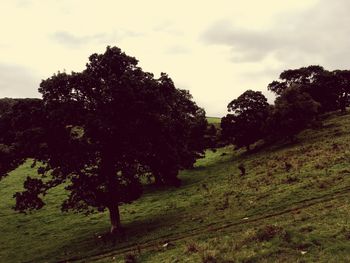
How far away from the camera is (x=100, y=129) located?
107 ft

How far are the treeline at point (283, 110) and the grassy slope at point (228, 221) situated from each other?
9346mm

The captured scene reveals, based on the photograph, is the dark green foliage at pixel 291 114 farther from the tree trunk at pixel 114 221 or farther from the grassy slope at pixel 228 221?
the tree trunk at pixel 114 221

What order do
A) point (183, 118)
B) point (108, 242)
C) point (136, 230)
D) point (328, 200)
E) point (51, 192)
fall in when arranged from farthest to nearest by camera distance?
point (51, 192)
point (183, 118)
point (136, 230)
point (108, 242)
point (328, 200)

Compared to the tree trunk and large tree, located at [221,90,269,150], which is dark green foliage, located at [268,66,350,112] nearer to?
large tree, located at [221,90,269,150]

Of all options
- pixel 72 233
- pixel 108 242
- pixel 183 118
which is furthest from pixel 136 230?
pixel 183 118

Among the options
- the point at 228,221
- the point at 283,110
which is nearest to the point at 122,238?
the point at 228,221

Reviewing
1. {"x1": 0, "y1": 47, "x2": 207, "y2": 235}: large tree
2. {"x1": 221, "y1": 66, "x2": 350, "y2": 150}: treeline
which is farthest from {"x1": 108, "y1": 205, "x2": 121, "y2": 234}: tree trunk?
{"x1": 221, "y1": 66, "x2": 350, "y2": 150}: treeline

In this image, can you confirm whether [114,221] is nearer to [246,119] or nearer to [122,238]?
[122,238]

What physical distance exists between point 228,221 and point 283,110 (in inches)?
1686

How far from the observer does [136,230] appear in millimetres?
35688

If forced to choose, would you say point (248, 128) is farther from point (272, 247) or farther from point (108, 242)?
point (272, 247)

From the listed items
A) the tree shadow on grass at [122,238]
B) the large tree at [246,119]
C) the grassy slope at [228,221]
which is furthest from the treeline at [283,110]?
the tree shadow on grass at [122,238]

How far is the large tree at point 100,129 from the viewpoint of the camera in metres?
34.1

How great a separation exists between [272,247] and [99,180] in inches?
750
